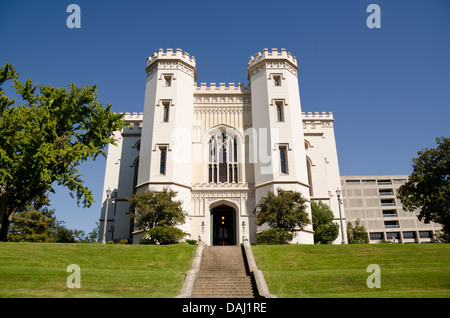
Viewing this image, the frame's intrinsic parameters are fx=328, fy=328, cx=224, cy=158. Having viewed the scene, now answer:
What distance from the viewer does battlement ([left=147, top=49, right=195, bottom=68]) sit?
1233 inches

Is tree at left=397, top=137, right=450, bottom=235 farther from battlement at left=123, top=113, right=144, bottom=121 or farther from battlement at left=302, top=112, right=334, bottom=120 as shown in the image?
battlement at left=123, top=113, right=144, bottom=121

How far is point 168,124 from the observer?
2920 cm

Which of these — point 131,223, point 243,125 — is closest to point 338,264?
point 243,125

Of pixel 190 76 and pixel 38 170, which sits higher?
pixel 190 76

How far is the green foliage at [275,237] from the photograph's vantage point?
22562 millimetres

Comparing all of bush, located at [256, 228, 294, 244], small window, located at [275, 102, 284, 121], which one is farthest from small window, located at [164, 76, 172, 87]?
bush, located at [256, 228, 294, 244]

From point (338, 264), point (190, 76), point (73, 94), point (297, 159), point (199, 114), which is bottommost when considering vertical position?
point (338, 264)

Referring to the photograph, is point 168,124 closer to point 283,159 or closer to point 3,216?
point 283,159

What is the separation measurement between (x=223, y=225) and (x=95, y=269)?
16712 millimetres

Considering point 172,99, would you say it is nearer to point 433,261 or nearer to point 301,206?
point 301,206

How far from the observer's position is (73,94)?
931 inches

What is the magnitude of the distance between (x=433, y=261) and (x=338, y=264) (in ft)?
15.6

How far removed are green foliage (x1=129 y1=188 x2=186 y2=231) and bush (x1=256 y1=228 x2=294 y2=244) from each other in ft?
19.4

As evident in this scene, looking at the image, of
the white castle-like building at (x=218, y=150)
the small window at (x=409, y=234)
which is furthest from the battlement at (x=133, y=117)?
the small window at (x=409, y=234)
